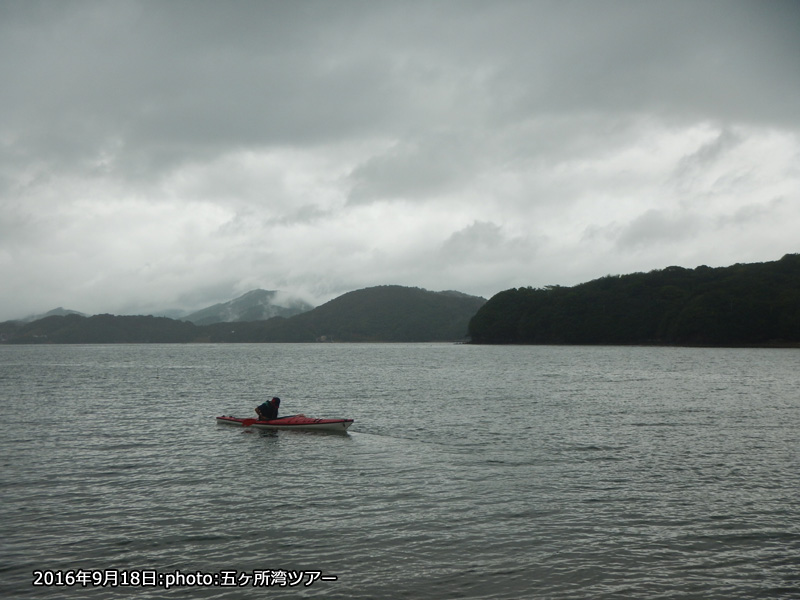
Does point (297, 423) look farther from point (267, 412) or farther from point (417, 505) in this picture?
point (417, 505)

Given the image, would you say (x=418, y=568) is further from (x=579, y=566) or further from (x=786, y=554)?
(x=786, y=554)

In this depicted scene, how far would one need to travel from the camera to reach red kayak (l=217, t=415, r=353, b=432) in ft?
126

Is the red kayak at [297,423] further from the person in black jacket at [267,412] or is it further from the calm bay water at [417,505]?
the calm bay water at [417,505]

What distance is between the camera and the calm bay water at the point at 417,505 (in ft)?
50.4

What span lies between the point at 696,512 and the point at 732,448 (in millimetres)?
13348

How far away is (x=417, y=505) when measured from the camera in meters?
21.5

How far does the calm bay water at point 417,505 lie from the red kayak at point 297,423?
0.78 metres

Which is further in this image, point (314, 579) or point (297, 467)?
point (297, 467)

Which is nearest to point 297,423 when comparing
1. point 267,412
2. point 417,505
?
point 267,412

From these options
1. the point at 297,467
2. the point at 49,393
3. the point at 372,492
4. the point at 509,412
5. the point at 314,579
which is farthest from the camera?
the point at 49,393

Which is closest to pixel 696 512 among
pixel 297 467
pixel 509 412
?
pixel 297 467

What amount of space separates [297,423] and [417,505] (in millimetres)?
20259

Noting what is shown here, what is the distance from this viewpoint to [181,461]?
30.1 m

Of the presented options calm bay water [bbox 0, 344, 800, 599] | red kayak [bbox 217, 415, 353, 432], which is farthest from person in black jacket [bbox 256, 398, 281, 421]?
calm bay water [bbox 0, 344, 800, 599]
